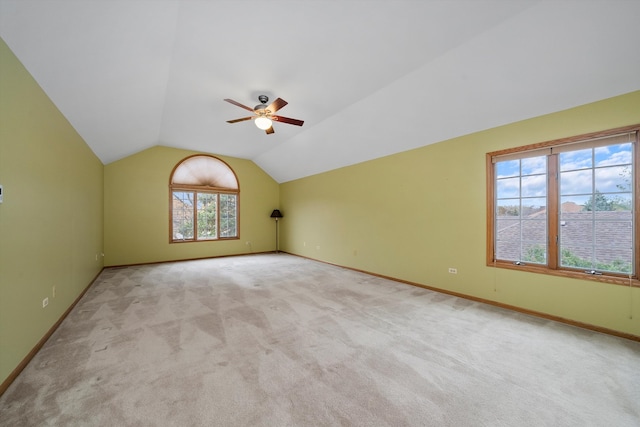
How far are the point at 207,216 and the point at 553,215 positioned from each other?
774 centimetres

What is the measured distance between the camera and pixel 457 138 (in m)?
3.96

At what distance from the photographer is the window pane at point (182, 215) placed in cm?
679

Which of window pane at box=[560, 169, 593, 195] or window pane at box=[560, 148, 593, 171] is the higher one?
window pane at box=[560, 148, 593, 171]

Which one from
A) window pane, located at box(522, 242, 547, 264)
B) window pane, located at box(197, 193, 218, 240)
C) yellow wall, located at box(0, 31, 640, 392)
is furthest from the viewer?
window pane, located at box(197, 193, 218, 240)

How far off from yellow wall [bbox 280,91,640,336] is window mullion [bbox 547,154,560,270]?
259mm

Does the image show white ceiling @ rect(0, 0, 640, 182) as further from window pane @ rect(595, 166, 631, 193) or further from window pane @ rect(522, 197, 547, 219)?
window pane @ rect(522, 197, 547, 219)

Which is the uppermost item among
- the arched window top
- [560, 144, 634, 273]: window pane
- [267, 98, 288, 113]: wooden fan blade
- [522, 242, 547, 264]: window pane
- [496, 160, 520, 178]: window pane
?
[267, 98, 288, 113]: wooden fan blade

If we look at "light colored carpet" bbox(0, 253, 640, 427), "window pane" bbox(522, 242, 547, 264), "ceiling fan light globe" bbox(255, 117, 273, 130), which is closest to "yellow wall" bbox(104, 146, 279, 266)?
"light colored carpet" bbox(0, 253, 640, 427)

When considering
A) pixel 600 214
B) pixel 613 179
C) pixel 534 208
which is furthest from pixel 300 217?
pixel 613 179

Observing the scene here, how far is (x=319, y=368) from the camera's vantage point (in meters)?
2.04

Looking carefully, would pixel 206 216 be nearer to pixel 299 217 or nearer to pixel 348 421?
pixel 299 217

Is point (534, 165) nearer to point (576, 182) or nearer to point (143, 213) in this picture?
point (576, 182)

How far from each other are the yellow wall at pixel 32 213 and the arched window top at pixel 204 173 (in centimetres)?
327

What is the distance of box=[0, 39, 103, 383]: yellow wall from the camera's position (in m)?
1.85
